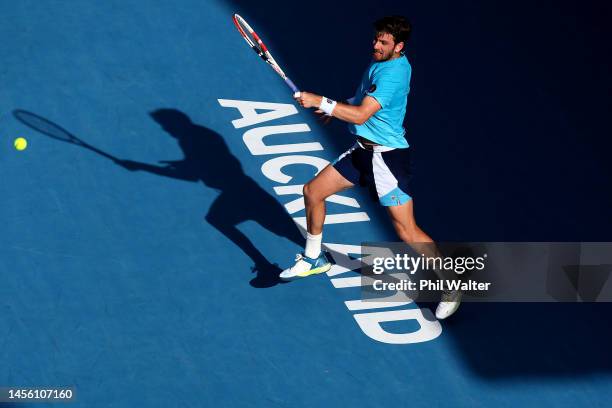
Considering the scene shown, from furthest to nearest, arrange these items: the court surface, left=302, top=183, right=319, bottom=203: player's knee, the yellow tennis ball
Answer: the yellow tennis ball < left=302, top=183, right=319, bottom=203: player's knee < the court surface

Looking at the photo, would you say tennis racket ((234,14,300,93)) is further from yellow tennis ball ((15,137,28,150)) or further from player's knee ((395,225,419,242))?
yellow tennis ball ((15,137,28,150))

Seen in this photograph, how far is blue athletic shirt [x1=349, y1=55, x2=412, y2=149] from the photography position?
876cm

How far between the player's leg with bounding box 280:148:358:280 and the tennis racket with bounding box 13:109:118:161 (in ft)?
8.94

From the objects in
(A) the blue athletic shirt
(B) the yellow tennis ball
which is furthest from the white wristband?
(B) the yellow tennis ball

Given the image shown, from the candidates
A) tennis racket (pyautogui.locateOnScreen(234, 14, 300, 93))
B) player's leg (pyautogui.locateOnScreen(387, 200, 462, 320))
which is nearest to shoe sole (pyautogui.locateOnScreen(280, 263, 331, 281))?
player's leg (pyautogui.locateOnScreen(387, 200, 462, 320))

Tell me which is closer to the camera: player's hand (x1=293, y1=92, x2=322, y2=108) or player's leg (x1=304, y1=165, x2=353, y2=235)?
player's hand (x1=293, y1=92, x2=322, y2=108)

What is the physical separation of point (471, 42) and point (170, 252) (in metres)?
5.34

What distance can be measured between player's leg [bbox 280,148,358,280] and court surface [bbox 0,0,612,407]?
19 cm

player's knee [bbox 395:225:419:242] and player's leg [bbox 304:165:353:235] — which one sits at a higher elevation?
player's leg [bbox 304:165:353:235]

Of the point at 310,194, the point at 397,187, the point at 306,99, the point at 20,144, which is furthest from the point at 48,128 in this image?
the point at 397,187

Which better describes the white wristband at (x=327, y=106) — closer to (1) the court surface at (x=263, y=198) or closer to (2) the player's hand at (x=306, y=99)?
(2) the player's hand at (x=306, y=99)

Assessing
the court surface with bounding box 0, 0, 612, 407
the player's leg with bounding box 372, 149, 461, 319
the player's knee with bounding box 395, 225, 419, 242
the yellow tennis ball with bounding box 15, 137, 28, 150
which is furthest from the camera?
the yellow tennis ball with bounding box 15, 137, 28, 150

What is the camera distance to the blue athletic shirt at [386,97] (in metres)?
8.76

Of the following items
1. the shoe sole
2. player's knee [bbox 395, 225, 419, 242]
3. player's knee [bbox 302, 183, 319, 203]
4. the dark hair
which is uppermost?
the dark hair
